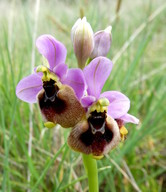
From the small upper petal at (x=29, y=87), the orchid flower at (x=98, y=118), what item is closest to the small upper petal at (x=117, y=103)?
the orchid flower at (x=98, y=118)

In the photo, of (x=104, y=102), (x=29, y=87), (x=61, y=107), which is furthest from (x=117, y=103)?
(x=29, y=87)

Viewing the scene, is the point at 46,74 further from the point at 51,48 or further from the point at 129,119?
the point at 129,119

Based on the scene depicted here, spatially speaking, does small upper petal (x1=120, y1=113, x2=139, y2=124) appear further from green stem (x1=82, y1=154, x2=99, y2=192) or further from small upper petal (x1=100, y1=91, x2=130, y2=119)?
green stem (x1=82, y1=154, x2=99, y2=192)

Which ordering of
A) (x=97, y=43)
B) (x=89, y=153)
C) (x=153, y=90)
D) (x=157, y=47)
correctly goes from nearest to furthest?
(x=89, y=153), (x=97, y=43), (x=153, y=90), (x=157, y=47)

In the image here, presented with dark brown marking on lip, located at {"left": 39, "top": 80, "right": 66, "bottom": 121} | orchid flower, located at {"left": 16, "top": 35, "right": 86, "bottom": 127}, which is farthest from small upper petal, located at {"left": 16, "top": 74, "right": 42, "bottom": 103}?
dark brown marking on lip, located at {"left": 39, "top": 80, "right": 66, "bottom": 121}

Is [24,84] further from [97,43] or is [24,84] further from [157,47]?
[157,47]

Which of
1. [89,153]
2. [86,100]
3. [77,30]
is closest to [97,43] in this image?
[77,30]
